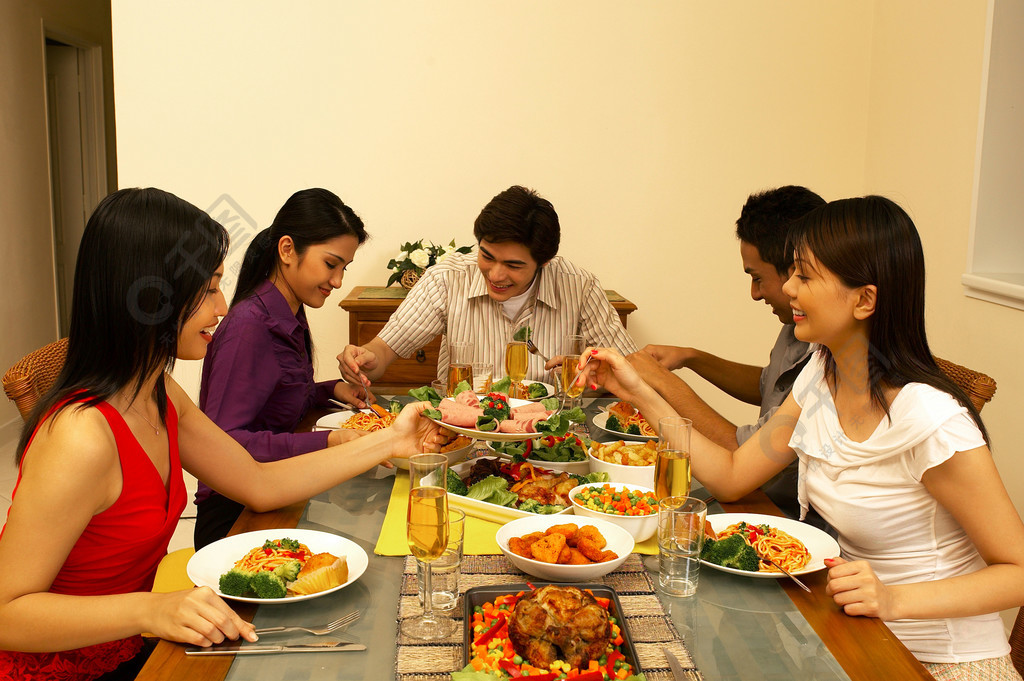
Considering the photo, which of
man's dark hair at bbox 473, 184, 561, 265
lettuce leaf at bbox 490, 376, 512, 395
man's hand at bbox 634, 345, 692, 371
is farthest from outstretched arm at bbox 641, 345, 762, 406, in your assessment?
lettuce leaf at bbox 490, 376, 512, 395

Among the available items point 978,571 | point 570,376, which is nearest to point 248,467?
point 570,376

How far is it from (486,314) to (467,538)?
5.02 ft

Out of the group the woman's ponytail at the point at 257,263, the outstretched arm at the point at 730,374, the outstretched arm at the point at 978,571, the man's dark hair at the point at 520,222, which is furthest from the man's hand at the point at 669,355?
the outstretched arm at the point at 978,571

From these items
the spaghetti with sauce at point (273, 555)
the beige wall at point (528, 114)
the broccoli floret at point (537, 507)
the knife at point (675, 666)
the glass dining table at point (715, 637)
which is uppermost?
the beige wall at point (528, 114)

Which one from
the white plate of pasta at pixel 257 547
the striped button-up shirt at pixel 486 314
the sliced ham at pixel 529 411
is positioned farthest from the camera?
the striped button-up shirt at pixel 486 314

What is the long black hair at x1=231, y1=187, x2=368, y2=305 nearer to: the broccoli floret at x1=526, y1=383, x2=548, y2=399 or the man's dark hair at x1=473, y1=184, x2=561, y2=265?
the man's dark hair at x1=473, y1=184, x2=561, y2=265

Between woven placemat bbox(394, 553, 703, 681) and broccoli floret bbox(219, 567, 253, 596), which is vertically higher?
broccoli floret bbox(219, 567, 253, 596)

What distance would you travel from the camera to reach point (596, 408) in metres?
2.54

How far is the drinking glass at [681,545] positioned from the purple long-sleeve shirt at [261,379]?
95 cm

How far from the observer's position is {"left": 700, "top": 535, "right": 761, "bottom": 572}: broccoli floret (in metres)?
1.41

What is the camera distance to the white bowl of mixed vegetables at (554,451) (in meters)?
1.87

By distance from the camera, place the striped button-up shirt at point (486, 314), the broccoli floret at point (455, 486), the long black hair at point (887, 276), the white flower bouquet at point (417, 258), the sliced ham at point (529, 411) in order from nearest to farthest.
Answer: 1. the long black hair at point (887, 276)
2. the broccoli floret at point (455, 486)
3. the sliced ham at point (529, 411)
4. the striped button-up shirt at point (486, 314)
5. the white flower bouquet at point (417, 258)

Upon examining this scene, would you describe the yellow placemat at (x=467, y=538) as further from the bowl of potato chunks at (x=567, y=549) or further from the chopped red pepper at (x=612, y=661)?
the chopped red pepper at (x=612, y=661)

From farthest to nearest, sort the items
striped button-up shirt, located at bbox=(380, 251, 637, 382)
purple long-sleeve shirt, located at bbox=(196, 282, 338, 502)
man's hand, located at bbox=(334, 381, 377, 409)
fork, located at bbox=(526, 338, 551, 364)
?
striped button-up shirt, located at bbox=(380, 251, 637, 382), fork, located at bbox=(526, 338, 551, 364), man's hand, located at bbox=(334, 381, 377, 409), purple long-sleeve shirt, located at bbox=(196, 282, 338, 502)
